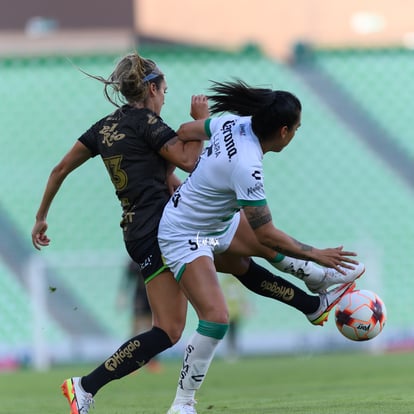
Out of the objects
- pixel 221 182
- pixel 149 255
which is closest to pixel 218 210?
pixel 221 182

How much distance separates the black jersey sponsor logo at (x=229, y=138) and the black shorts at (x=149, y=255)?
64 cm

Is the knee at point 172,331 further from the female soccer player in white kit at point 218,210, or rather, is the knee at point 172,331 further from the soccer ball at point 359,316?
the soccer ball at point 359,316

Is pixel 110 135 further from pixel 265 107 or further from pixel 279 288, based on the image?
pixel 279 288

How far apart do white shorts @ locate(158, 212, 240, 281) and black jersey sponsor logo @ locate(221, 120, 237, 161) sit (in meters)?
0.49

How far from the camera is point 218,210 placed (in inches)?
216

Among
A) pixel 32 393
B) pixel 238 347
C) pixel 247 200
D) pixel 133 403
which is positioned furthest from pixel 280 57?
pixel 247 200

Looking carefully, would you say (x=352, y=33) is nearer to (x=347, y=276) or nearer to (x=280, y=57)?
(x=280, y=57)

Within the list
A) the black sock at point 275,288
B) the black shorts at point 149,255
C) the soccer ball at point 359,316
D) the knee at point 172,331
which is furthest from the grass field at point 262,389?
the black shorts at point 149,255

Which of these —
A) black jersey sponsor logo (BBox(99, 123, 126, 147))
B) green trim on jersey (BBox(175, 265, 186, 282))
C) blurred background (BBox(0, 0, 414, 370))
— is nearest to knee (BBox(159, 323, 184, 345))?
green trim on jersey (BBox(175, 265, 186, 282))

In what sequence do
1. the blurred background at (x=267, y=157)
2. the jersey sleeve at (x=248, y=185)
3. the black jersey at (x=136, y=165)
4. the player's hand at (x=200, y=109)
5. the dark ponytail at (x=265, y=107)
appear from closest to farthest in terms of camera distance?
the jersey sleeve at (x=248, y=185), the dark ponytail at (x=265, y=107), the black jersey at (x=136, y=165), the player's hand at (x=200, y=109), the blurred background at (x=267, y=157)

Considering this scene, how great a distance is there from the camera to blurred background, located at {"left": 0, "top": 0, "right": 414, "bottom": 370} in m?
16.1

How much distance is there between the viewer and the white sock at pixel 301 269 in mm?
6004

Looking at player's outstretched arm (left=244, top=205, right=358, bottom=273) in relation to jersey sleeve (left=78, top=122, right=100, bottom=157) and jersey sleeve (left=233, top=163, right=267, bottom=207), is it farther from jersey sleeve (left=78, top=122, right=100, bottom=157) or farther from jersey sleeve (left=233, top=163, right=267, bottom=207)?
jersey sleeve (left=78, top=122, right=100, bottom=157)

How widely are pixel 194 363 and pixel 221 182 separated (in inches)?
35.7
